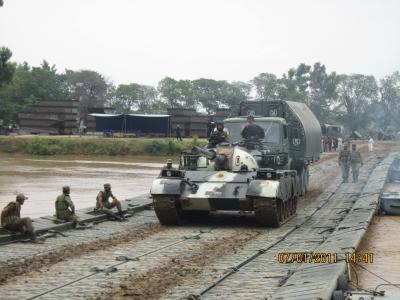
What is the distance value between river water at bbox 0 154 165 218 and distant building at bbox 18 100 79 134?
1121 cm

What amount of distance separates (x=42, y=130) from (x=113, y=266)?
5377 centimetres

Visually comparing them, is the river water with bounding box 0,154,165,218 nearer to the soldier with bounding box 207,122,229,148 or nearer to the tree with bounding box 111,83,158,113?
the soldier with bounding box 207,122,229,148

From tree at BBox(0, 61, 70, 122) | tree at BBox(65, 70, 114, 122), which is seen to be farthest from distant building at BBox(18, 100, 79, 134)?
tree at BBox(65, 70, 114, 122)

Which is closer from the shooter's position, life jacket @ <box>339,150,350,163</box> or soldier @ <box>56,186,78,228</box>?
soldier @ <box>56,186,78,228</box>

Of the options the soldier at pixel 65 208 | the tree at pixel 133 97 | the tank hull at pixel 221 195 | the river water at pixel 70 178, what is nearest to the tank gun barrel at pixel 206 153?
the tank hull at pixel 221 195

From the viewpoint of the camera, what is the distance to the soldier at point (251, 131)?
733 inches

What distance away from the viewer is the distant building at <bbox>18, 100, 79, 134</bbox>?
6169 cm

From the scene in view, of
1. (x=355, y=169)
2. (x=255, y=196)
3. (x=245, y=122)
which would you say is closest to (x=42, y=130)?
(x=355, y=169)

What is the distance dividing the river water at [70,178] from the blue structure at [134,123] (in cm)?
821

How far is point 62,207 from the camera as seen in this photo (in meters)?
15.6

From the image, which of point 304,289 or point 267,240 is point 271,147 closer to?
point 267,240

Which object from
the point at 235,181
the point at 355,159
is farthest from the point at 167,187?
the point at 355,159

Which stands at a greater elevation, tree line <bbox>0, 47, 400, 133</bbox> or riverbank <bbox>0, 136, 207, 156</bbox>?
tree line <bbox>0, 47, 400, 133</bbox>

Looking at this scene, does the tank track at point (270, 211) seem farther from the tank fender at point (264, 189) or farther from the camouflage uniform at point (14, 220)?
the camouflage uniform at point (14, 220)
